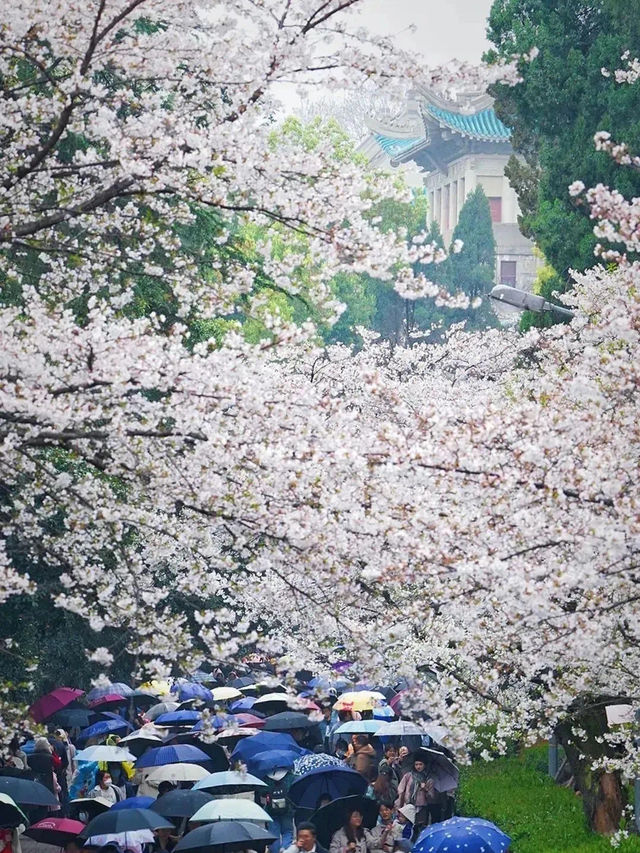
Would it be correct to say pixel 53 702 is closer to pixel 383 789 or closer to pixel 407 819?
pixel 383 789

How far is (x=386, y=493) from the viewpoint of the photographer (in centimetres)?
894

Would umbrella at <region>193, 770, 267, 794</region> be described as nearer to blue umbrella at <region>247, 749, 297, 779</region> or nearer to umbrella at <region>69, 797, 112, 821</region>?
umbrella at <region>69, 797, 112, 821</region>

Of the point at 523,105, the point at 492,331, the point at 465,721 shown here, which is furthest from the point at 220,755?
the point at 492,331

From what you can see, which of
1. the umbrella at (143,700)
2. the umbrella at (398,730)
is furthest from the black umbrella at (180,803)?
the umbrella at (143,700)

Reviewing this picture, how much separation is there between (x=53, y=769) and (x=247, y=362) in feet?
33.3

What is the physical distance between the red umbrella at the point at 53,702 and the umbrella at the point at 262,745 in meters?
3.81

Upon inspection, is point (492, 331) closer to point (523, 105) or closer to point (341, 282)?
point (523, 105)

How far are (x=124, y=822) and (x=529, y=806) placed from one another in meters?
6.03

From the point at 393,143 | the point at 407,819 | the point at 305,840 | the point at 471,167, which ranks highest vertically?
the point at 393,143

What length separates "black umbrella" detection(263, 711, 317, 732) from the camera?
2031 cm

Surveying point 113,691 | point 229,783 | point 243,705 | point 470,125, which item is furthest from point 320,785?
point 470,125

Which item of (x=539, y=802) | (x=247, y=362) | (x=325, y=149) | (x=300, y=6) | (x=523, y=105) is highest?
(x=523, y=105)

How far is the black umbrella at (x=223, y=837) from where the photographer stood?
40.4ft

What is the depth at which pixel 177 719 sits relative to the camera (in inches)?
810
